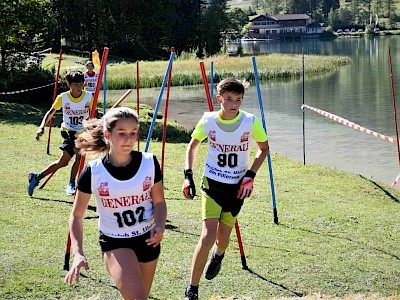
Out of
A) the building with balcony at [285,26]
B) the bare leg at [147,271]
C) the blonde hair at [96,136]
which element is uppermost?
the building with balcony at [285,26]

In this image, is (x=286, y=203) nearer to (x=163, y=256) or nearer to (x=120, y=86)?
(x=163, y=256)

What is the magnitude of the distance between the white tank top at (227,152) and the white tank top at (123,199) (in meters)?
1.59

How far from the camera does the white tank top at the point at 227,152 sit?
6.29m

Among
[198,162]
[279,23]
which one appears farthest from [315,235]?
[279,23]

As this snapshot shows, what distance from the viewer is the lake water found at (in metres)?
18.4

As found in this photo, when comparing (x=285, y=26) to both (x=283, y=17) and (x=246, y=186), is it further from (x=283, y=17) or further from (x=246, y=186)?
(x=246, y=186)

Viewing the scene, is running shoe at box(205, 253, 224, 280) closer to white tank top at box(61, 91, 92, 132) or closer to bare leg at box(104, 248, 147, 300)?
bare leg at box(104, 248, 147, 300)

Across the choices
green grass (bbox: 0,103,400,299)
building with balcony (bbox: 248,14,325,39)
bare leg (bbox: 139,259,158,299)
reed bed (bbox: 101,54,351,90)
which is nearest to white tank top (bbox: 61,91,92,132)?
green grass (bbox: 0,103,400,299)

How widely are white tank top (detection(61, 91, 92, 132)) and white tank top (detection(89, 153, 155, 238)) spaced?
5.71 metres

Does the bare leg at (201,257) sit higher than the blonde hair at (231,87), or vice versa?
the blonde hair at (231,87)

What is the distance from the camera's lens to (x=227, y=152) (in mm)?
6301

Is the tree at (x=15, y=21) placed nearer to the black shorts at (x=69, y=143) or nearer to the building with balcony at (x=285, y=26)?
the black shorts at (x=69, y=143)

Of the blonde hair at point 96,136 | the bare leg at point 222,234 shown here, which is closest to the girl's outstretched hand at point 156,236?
the blonde hair at point 96,136

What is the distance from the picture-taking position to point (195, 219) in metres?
9.50
